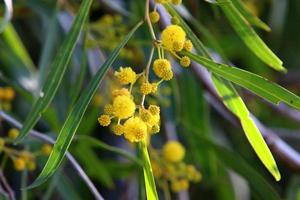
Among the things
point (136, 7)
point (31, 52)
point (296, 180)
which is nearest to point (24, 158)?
point (136, 7)

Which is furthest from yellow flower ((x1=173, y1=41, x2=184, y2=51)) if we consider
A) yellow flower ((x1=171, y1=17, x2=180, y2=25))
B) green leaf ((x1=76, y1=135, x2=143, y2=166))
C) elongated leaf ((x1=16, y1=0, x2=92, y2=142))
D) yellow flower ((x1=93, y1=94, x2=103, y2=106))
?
yellow flower ((x1=93, y1=94, x2=103, y2=106))

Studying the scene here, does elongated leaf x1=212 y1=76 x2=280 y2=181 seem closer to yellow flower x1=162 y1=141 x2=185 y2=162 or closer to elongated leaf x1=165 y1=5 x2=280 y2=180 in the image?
elongated leaf x1=165 y1=5 x2=280 y2=180

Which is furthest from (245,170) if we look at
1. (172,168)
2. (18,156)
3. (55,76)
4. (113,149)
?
(55,76)

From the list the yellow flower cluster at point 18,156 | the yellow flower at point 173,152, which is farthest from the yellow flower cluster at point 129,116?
the yellow flower at point 173,152

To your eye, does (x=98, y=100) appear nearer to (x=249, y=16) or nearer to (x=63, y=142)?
(x=249, y=16)

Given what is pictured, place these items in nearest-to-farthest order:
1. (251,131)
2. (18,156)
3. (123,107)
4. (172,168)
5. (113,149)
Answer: (123,107)
(251,131)
(113,149)
(18,156)
(172,168)

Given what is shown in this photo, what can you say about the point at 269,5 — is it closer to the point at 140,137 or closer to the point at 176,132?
the point at 176,132
